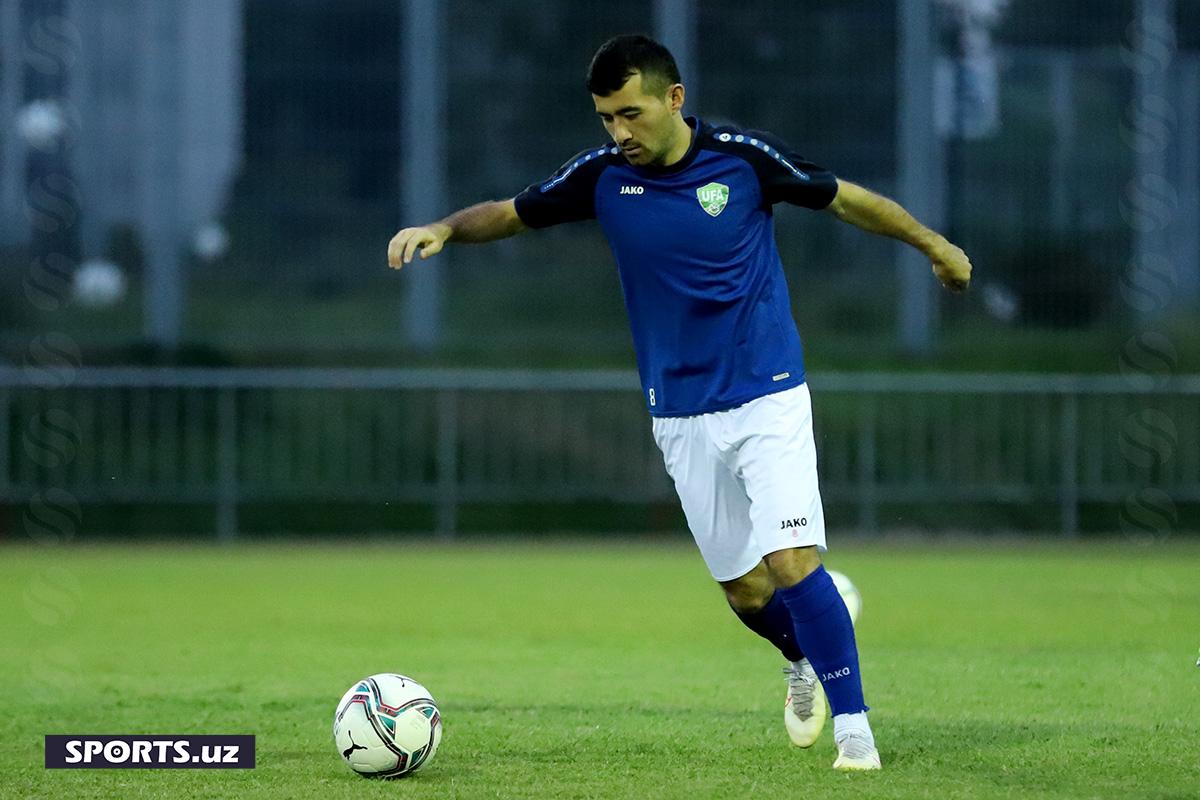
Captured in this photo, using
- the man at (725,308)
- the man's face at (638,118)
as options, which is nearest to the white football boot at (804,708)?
the man at (725,308)

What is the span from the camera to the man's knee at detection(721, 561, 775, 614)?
6.82 m

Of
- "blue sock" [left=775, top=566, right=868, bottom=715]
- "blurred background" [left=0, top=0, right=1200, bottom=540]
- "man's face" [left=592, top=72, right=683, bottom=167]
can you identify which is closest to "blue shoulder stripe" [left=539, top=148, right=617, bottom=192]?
"man's face" [left=592, top=72, right=683, bottom=167]

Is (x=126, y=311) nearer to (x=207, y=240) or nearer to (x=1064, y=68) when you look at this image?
(x=207, y=240)

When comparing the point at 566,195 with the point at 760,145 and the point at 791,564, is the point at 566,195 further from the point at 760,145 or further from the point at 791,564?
the point at 791,564

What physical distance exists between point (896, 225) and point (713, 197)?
62 centimetres

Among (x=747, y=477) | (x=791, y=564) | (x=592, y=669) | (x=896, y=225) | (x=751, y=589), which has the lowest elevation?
(x=592, y=669)

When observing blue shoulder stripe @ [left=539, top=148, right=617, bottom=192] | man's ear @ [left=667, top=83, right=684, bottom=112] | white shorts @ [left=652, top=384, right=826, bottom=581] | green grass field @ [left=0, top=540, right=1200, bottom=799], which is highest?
man's ear @ [left=667, top=83, right=684, bottom=112]

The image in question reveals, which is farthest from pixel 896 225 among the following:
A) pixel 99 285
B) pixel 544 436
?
pixel 99 285

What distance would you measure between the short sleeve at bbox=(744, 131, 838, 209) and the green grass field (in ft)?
6.04

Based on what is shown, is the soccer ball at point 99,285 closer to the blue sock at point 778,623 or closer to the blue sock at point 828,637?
the blue sock at point 778,623

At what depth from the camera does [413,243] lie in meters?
6.36

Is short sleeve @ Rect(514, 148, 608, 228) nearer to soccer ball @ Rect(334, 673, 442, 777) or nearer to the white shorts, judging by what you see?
the white shorts

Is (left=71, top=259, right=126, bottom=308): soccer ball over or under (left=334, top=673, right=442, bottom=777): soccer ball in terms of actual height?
over

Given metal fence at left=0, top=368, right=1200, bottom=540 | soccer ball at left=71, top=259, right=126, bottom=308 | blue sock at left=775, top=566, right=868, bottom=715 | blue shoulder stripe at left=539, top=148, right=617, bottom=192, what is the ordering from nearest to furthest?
blue sock at left=775, top=566, right=868, bottom=715, blue shoulder stripe at left=539, top=148, right=617, bottom=192, metal fence at left=0, top=368, right=1200, bottom=540, soccer ball at left=71, top=259, right=126, bottom=308
